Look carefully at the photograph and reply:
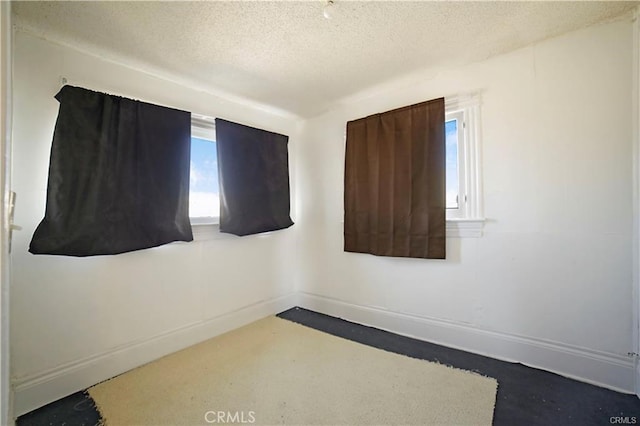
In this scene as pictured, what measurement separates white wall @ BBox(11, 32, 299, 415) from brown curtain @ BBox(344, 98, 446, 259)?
3.99 ft

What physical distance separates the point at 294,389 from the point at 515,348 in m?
1.51

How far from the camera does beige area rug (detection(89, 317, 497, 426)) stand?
4.92 ft

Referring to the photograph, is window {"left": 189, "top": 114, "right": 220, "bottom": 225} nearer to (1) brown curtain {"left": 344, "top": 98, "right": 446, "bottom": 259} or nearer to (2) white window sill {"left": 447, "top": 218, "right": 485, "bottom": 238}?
(1) brown curtain {"left": 344, "top": 98, "right": 446, "bottom": 259}

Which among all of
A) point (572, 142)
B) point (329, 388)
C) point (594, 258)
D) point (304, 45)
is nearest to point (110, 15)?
point (304, 45)

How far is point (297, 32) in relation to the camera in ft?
5.68

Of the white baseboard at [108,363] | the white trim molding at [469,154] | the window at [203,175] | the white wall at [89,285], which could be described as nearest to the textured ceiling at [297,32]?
the white wall at [89,285]

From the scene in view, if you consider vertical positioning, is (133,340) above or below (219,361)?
above

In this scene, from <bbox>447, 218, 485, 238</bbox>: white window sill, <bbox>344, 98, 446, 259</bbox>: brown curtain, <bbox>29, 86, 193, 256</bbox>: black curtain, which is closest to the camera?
<bbox>29, 86, 193, 256</bbox>: black curtain

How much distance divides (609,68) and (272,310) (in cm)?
313

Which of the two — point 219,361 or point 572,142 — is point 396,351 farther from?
point 572,142

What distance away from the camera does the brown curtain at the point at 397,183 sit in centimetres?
226

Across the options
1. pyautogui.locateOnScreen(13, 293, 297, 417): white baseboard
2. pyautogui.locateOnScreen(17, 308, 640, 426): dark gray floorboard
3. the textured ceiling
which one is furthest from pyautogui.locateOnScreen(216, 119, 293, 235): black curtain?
pyautogui.locateOnScreen(17, 308, 640, 426): dark gray floorboard

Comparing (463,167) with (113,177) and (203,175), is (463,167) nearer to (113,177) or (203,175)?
(203,175)

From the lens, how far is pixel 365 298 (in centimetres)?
274
